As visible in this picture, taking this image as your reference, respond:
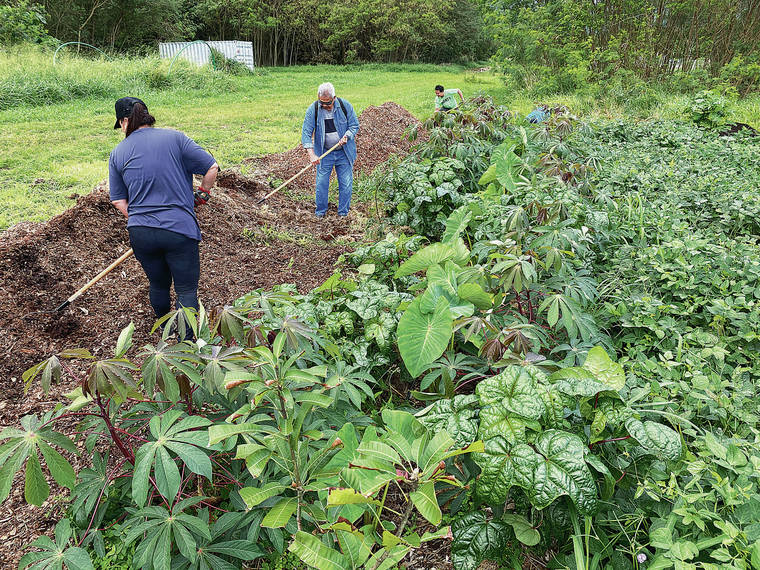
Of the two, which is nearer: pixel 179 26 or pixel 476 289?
pixel 476 289

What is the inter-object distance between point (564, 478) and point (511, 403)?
0.28 metres

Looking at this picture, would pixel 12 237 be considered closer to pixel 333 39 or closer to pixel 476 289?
pixel 476 289

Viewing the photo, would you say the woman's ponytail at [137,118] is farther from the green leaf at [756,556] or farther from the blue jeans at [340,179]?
the green leaf at [756,556]

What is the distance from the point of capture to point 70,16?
2072cm

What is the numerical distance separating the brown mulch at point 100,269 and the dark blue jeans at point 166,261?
48 cm

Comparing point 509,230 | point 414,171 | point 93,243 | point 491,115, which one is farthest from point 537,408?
point 491,115

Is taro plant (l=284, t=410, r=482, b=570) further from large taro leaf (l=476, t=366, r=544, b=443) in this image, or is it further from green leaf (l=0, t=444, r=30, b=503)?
green leaf (l=0, t=444, r=30, b=503)

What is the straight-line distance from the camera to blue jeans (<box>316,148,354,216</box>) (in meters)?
5.49

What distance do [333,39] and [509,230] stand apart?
99.3 feet

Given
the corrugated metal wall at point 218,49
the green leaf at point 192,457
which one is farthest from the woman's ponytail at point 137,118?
the corrugated metal wall at point 218,49

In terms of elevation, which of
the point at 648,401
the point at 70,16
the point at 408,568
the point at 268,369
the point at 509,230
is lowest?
the point at 408,568

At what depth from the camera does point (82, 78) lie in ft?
36.1

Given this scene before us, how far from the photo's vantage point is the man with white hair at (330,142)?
18.0 feet

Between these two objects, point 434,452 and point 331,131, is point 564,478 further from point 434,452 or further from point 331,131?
point 331,131
